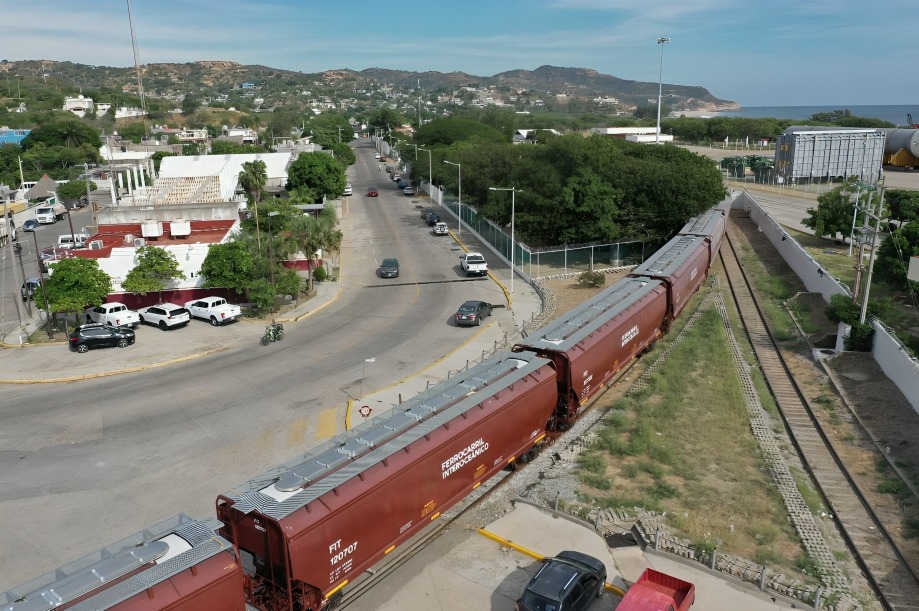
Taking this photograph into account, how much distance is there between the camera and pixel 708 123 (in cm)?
17775

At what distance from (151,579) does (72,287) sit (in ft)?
104

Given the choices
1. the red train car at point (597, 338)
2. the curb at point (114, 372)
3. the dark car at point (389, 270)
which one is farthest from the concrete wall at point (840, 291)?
the curb at point (114, 372)

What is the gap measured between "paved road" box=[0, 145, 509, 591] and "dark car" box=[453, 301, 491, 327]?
45.9 inches

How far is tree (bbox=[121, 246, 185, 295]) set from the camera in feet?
132

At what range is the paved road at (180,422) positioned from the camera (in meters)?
19.8

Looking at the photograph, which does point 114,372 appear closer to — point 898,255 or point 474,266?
point 474,266

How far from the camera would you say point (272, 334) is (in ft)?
120

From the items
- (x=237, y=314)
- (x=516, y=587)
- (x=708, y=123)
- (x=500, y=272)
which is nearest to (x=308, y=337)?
(x=237, y=314)

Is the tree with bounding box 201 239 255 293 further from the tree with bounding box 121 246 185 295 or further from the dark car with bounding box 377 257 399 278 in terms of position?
the dark car with bounding box 377 257 399 278

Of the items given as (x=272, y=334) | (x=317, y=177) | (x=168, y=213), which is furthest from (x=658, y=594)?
(x=317, y=177)

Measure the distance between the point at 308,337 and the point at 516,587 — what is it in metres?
24.4

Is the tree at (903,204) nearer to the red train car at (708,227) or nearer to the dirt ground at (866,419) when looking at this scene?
the red train car at (708,227)

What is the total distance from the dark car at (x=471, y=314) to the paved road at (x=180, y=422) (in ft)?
3.82

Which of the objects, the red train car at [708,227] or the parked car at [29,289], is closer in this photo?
the parked car at [29,289]
